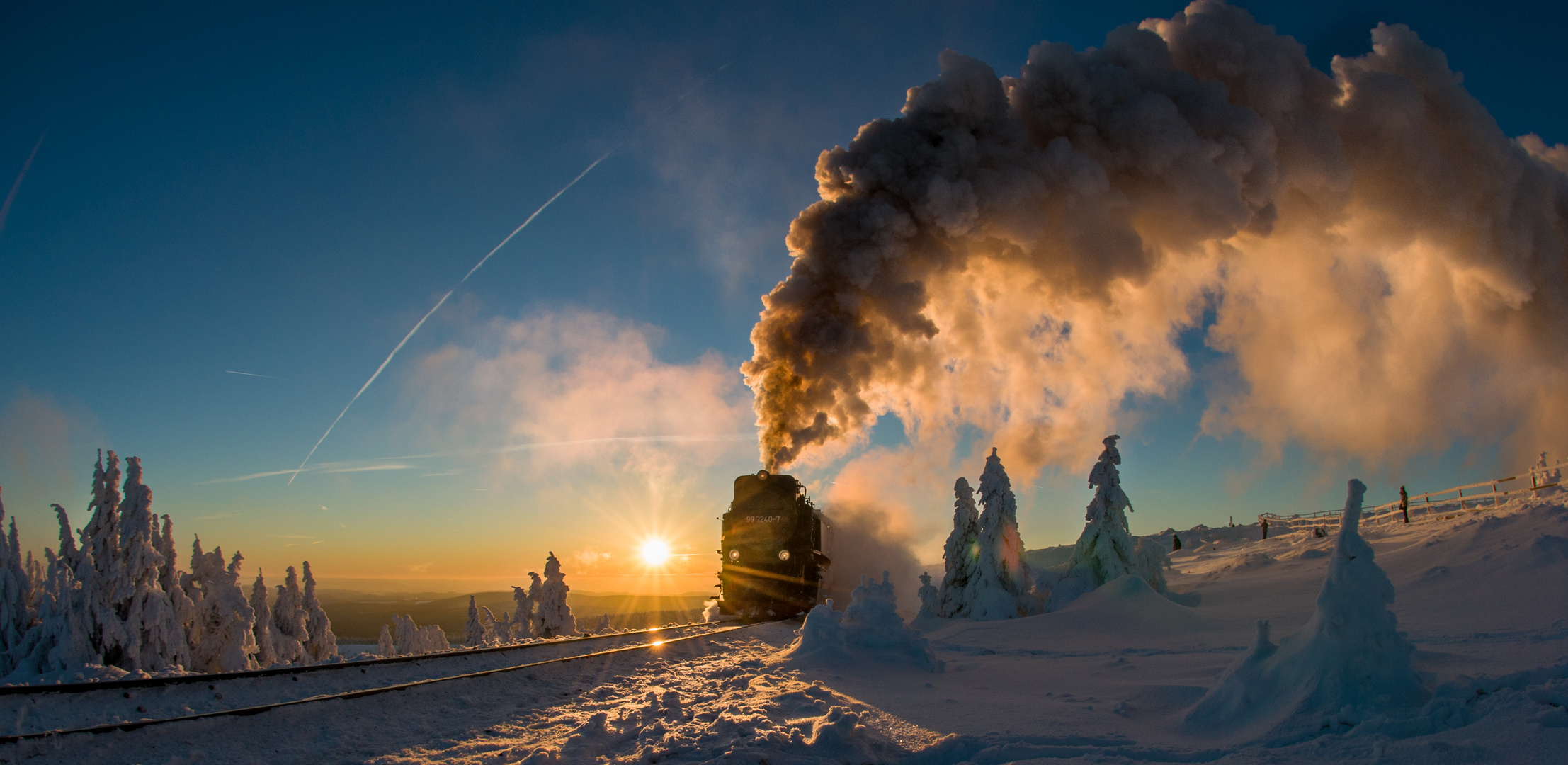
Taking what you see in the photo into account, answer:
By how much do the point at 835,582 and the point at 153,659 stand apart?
26417mm

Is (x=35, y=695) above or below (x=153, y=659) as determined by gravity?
above

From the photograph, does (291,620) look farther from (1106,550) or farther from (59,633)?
(1106,550)

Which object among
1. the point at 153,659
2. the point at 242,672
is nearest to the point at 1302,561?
the point at 242,672

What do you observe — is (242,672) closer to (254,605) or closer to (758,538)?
(758,538)

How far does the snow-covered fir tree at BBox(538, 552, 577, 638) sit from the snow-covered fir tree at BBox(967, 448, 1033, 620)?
20.7 meters

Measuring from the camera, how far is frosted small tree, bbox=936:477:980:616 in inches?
930

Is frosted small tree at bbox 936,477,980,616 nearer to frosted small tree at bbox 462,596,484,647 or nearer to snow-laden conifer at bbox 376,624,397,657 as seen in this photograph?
frosted small tree at bbox 462,596,484,647

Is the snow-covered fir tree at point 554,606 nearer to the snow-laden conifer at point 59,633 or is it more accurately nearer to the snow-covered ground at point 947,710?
the snow-laden conifer at point 59,633

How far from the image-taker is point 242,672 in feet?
27.4

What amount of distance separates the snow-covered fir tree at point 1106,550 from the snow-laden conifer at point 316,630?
33.0 meters

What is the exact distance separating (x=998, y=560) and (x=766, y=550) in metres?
8.32

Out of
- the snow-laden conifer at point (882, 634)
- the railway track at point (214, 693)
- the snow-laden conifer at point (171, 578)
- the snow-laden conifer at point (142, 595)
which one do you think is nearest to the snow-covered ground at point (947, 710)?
the railway track at point (214, 693)

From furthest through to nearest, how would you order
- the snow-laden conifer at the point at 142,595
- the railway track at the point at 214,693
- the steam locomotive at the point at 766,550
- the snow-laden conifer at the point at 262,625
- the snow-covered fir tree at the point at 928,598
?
the snow-laden conifer at the point at 262,625
the snow-covered fir tree at the point at 928,598
the steam locomotive at the point at 766,550
the snow-laden conifer at the point at 142,595
the railway track at the point at 214,693

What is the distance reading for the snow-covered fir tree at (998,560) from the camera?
22250 millimetres
